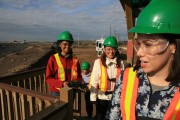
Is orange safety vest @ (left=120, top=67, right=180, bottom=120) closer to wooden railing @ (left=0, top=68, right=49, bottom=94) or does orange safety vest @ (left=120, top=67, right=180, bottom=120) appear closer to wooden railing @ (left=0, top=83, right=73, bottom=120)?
wooden railing @ (left=0, top=83, right=73, bottom=120)

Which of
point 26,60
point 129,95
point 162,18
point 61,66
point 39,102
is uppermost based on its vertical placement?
point 162,18

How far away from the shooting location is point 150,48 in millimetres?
1642

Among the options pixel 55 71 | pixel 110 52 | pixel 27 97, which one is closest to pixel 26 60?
pixel 55 71

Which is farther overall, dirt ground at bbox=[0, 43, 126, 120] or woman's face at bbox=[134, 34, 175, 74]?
dirt ground at bbox=[0, 43, 126, 120]

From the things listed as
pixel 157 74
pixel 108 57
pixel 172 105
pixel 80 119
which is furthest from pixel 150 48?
pixel 80 119

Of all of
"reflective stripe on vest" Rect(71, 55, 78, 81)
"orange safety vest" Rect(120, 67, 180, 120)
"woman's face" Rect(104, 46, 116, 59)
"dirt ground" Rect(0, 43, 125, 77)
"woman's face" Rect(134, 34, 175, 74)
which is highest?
"woman's face" Rect(134, 34, 175, 74)

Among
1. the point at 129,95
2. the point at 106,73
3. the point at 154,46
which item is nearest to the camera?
the point at 154,46

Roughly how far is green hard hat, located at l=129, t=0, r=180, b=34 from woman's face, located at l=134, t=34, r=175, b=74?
5cm

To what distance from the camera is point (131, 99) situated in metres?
1.72

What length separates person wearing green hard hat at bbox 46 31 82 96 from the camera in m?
4.44

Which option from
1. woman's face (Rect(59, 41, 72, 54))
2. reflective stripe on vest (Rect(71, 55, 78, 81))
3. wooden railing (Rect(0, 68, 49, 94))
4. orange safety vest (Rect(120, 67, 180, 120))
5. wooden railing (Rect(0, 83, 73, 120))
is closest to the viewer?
orange safety vest (Rect(120, 67, 180, 120))

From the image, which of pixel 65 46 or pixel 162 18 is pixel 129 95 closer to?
pixel 162 18

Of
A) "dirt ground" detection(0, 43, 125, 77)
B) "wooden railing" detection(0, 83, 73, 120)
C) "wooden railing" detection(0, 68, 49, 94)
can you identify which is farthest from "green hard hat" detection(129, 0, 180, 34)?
"dirt ground" detection(0, 43, 125, 77)

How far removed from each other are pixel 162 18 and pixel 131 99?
60 cm
